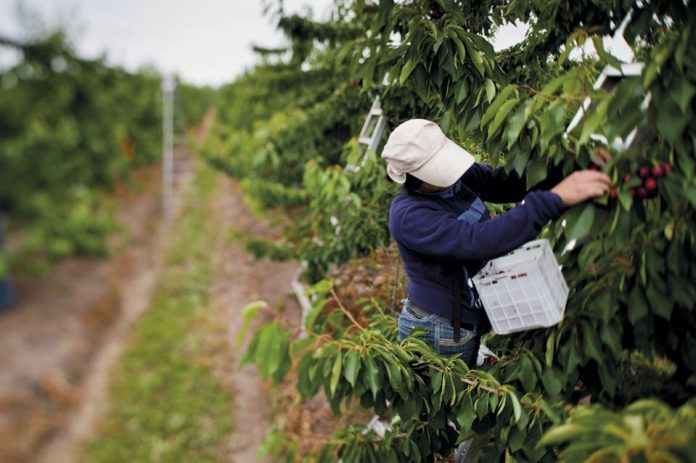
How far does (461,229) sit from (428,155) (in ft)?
0.91

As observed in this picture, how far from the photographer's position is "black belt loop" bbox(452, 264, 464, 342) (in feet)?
6.09

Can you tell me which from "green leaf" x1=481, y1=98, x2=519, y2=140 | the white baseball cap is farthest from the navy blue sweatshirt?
"green leaf" x1=481, y1=98, x2=519, y2=140

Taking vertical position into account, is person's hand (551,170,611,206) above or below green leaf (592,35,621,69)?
below

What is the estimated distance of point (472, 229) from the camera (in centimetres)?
163

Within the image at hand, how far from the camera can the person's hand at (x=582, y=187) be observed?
141cm

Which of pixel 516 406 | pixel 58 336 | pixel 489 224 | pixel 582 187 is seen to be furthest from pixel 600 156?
pixel 58 336

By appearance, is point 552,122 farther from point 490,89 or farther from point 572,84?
point 490,89

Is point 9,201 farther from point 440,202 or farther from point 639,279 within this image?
point 639,279

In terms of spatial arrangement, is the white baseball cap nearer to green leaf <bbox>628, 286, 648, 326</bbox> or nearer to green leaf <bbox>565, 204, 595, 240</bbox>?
green leaf <bbox>565, 204, 595, 240</bbox>

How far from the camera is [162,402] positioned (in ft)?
20.1

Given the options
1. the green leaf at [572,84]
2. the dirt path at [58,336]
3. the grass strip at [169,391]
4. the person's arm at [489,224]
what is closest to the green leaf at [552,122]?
the green leaf at [572,84]

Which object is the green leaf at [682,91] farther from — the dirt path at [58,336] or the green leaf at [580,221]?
the dirt path at [58,336]

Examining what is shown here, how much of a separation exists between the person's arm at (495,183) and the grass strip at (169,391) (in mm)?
4231

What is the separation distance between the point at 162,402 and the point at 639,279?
593 cm
